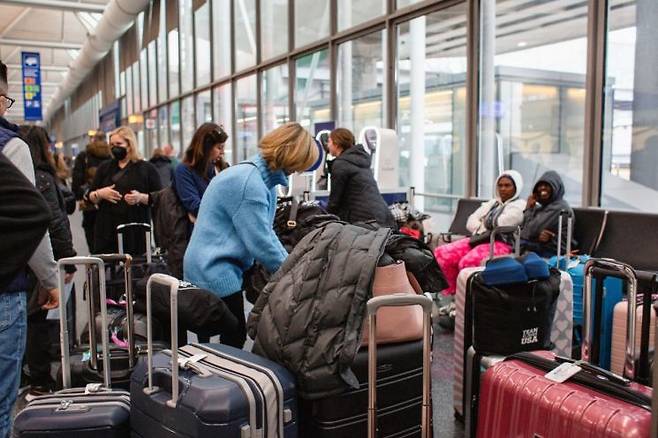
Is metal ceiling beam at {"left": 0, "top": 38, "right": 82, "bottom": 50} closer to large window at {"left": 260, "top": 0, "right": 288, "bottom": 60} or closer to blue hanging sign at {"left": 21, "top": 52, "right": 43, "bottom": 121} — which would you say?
blue hanging sign at {"left": 21, "top": 52, "right": 43, "bottom": 121}

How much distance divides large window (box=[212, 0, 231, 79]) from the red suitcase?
37.8 ft

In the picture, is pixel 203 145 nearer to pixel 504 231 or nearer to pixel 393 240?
pixel 393 240

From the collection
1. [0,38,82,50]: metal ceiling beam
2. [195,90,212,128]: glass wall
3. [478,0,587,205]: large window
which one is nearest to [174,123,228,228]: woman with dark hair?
[478,0,587,205]: large window

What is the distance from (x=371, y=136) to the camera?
6797 mm

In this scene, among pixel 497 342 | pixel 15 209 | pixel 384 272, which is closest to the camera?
pixel 15 209

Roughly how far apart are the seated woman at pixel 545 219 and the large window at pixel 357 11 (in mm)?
4003

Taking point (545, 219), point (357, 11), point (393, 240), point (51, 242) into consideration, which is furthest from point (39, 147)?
point (357, 11)

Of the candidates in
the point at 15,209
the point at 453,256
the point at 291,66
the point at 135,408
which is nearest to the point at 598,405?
the point at 135,408

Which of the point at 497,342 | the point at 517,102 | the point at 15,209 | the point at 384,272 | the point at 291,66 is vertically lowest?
the point at 497,342

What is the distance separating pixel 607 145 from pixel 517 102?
2048 millimetres

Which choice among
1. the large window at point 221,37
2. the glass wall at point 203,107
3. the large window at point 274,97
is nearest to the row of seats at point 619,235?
the large window at point 274,97

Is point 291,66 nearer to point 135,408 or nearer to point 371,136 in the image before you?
point 371,136

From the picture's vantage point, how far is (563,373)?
1931mm

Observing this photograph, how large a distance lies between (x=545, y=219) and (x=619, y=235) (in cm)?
54
